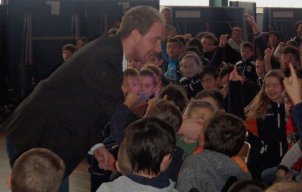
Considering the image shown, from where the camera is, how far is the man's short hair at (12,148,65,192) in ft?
9.71

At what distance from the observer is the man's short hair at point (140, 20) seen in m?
3.53

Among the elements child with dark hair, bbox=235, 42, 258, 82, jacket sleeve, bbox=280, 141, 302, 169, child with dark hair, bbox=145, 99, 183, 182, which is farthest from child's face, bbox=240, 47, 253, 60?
child with dark hair, bbox=145, 99, 183, 182

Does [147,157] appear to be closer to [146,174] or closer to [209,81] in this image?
[146,174]

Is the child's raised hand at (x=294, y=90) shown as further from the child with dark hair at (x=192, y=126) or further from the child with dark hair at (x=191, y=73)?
the child with dark hair at (x=191, y=73)

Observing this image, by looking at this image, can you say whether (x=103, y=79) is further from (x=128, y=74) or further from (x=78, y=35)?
(x=78, y=35)

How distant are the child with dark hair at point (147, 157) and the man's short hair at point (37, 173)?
23 cm

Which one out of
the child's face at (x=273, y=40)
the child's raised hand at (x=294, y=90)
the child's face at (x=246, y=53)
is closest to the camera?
the child's raised hand at (x=294, y=90)

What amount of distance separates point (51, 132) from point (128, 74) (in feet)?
Answer: 6.96

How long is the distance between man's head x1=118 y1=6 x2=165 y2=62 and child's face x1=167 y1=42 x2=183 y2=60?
5.29 m

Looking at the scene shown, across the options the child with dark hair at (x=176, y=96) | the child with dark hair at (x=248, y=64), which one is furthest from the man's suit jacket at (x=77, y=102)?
the child with dark hair at (x=248, y=64)

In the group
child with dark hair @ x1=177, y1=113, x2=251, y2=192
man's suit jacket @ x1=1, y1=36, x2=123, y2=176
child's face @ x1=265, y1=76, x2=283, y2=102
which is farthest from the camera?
child's face @ x1=265, y1=76, x2=283, y2=102

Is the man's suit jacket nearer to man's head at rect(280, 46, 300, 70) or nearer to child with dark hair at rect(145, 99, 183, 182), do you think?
child with dark hair at rect(145, 99, 183, 182)

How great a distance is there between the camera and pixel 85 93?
3506 millimetres

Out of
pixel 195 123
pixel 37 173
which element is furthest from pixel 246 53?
pixel 37 173
